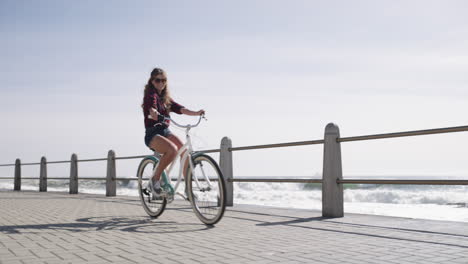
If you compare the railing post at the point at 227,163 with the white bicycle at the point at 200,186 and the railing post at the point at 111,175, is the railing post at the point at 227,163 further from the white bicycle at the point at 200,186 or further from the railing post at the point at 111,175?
the railing post at the point at 111,175

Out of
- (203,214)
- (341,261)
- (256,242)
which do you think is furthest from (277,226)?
(341,261)

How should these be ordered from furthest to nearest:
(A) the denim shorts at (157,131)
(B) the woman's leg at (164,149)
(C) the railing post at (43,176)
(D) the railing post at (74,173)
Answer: (C) the railing post at (43,176) → (D) the railing post at (74,173) → (A) the denim shorts at (157,131) → (B) the woman's leg at (164,149)

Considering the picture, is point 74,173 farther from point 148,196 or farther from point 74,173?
point 148,196

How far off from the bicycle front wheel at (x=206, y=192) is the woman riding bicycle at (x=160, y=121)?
1.53 feet

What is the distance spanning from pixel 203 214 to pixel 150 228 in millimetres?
681

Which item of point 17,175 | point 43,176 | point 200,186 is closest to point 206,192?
point 200,186

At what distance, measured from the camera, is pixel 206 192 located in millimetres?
5727

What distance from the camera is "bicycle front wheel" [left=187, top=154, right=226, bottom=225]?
5.46 metres

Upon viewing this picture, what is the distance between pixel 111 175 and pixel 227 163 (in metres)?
5.42

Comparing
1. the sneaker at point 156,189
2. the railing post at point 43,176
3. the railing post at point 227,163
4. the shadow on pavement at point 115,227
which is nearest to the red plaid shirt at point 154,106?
the sneaker at point 156,189

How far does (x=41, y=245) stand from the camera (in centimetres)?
418

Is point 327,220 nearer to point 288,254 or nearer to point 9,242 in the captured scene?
Result: point 288,254

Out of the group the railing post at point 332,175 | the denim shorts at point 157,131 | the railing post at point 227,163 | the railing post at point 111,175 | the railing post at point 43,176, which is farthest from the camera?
the railing post at point 43,176

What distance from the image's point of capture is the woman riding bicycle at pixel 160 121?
6141 millimetres
